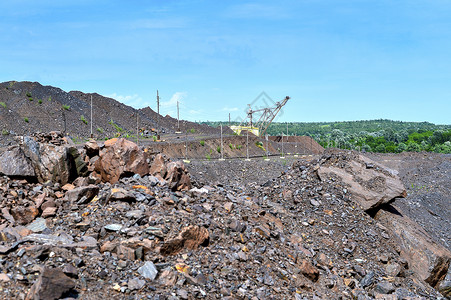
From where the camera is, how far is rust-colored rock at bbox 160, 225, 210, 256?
9.45 metres

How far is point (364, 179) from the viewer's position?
55.2 ft

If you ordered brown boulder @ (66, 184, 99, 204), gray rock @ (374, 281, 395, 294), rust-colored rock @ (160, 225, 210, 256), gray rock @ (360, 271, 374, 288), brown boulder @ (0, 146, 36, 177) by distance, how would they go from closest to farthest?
rust-colored rock @ (160, 225, 210, 256) < brown boulder @ (66, 184, 99, 204) < gray rock @ (374, 281, 395, 294) < gray rock @ (360, 271, 374, 288) < brown boulder @ (0, 146, 36, 177)

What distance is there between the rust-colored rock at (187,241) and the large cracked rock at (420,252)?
8543mm

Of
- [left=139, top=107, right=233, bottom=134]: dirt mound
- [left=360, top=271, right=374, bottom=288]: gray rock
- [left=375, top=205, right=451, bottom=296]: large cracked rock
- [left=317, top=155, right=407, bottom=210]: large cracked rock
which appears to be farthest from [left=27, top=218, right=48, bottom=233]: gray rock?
[left=139, top=107, right=233, bottom=134]: dirt mound

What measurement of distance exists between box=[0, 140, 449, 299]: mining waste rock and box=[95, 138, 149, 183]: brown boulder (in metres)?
0.06

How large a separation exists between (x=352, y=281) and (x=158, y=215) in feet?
19.7

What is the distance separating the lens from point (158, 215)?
33.8 feet

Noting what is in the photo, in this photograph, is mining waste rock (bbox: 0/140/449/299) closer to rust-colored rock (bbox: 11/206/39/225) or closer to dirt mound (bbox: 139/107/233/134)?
rust-colored rock (bbox: 11/206/39/225)

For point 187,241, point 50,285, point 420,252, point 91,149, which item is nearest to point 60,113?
point 91,149

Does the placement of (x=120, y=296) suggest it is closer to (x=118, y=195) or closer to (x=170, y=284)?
(x=170, y=284)

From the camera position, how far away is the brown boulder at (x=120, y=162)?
12.9m

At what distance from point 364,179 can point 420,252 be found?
3449 mm

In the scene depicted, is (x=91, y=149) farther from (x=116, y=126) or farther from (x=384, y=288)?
(x=116, y=126)

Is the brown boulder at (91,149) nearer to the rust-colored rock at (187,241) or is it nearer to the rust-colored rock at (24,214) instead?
the rust-colored rock at (24,214)
